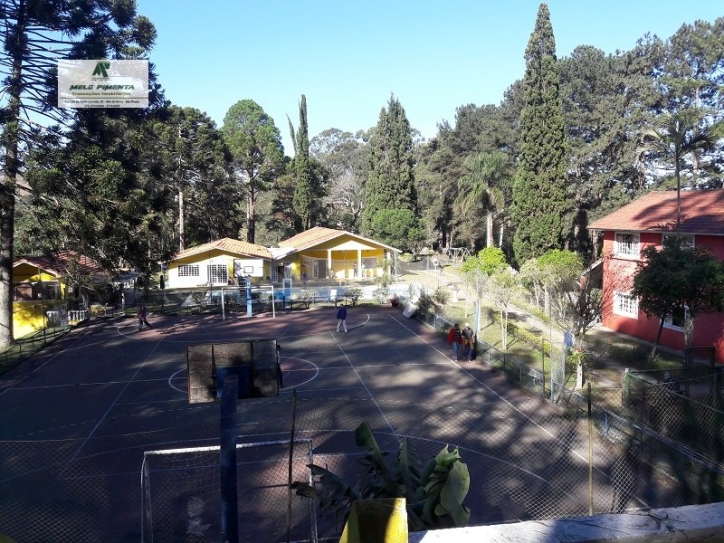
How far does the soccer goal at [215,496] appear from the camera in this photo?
9.46 m

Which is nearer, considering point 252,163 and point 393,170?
point 393,170

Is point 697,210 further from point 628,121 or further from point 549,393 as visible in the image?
point 628,121

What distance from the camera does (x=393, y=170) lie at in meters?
60.3

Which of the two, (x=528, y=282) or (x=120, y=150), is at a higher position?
(x=120, y=150)

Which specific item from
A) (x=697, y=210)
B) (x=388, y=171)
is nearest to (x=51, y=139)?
(x=697, y=210)

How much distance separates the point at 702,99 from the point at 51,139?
47.2 meters

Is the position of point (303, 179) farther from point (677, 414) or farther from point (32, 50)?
point (677, 414)

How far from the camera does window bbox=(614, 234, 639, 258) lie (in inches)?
1036

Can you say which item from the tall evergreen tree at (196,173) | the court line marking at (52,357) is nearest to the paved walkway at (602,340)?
the court line marking at (52,357)

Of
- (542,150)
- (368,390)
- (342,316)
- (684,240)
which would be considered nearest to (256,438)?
(368,390)

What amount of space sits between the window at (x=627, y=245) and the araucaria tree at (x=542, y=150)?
39.4ft

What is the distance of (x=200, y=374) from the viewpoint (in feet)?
25.9

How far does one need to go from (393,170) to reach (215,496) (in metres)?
51.9

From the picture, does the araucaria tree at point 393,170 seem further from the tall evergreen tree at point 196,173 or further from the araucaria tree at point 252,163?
the tall evergreen tree at point 196,173
